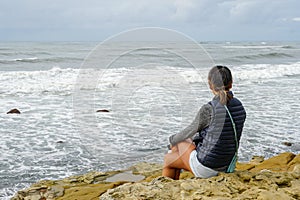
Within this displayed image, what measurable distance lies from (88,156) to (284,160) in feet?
11.6

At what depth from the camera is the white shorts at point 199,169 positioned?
10.8 feet

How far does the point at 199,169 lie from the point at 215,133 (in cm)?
45

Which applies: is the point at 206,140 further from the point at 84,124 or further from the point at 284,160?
the point at 84,124

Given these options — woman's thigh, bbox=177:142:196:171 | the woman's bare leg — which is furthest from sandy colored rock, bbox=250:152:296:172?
woman's thigh, bbox=177:142:196:171

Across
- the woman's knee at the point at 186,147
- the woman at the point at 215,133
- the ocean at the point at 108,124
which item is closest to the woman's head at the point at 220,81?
the woman at the point at 215,133

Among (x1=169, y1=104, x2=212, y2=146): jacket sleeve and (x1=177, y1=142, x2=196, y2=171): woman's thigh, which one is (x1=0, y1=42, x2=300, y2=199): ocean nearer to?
(x1=177, y1=142, x2=196, y2=171): woman's thigh

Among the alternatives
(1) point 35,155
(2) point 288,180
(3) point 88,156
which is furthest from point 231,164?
(1) point 35,155

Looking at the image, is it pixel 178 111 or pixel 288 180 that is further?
pixel 178 111

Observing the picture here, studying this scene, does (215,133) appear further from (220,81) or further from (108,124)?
(108,124)

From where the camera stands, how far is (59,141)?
755 centimetres

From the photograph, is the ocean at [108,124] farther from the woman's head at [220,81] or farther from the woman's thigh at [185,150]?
the woman's head at [220,81]

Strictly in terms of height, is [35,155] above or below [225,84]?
below

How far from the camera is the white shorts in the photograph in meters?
3.30

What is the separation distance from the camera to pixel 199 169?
332 cm
